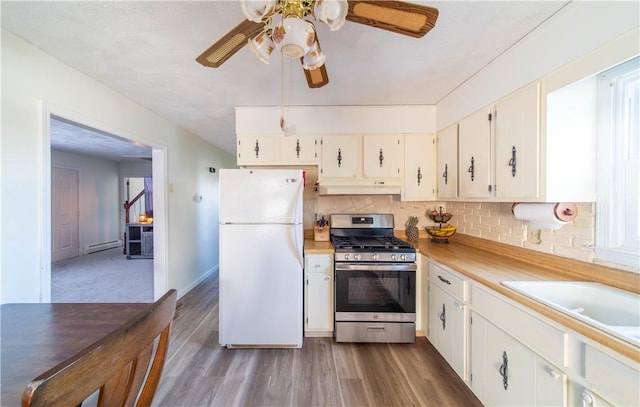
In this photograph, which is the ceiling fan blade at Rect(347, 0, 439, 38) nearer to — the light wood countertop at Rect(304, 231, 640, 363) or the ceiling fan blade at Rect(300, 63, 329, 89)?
the ceiling fan blade at Rect(300, 63, 329, 89)

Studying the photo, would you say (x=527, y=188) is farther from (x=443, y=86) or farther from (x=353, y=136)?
(x=353, y=136)

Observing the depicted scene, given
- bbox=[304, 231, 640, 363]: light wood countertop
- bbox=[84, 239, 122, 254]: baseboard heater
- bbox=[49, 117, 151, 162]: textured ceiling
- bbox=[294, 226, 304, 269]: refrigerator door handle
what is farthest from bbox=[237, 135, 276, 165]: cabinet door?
bbox=[84, 239, 122, 254]: baseboard heater

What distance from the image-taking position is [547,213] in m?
1.45

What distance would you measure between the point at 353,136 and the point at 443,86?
3.16ft

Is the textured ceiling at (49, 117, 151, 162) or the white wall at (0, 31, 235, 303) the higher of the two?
the textured ceiling at (49, 117, 151, 162)

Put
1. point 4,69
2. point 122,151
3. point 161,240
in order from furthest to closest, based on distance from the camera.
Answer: point 122,151 < point 161,240 < point 4,69

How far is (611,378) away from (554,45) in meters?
1.65

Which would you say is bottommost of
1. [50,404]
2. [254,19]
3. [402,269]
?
[402,269]

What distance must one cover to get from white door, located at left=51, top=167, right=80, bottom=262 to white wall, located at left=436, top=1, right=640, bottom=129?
7.66 m

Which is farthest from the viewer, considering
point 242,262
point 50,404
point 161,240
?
point 161,240

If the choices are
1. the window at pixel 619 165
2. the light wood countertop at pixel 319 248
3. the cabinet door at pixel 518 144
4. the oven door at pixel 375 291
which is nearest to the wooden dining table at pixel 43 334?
the light wood countertop at pixel 319 248

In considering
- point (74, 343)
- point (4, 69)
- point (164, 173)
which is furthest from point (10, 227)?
point (164, 173)

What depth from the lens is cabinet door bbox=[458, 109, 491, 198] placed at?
1.81 metres

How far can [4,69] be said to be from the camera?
1.42m
